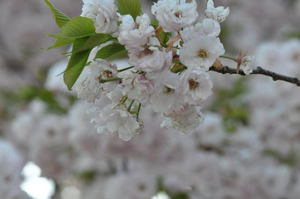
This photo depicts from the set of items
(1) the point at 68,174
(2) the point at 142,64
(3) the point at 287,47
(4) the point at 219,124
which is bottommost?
(2) the point at 142,64

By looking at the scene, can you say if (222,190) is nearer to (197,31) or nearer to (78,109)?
(78,109)

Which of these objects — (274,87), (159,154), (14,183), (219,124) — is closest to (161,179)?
(159,154)

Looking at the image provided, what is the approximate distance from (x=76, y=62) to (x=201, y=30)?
0.71ft

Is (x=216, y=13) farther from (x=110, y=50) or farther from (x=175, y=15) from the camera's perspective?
(x=110, y=50)

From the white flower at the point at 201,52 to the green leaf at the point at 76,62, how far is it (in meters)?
0.17

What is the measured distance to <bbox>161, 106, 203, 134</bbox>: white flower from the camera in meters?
0.87

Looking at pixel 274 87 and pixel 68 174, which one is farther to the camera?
pixel 274 87

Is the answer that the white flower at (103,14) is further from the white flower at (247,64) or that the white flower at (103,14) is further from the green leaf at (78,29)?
the white flower at (247,64)

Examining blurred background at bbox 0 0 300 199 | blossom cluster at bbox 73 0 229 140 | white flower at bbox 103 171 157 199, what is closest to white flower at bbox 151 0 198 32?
blossom cluster at bbox 73 0 229 140

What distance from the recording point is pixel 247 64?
86 cm

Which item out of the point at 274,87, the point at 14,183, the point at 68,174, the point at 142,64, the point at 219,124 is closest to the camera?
the point at 142,64

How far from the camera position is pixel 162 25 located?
2.65ft

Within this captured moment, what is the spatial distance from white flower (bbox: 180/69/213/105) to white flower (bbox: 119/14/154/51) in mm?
85

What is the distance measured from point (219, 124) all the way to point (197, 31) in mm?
Answer: 1840
